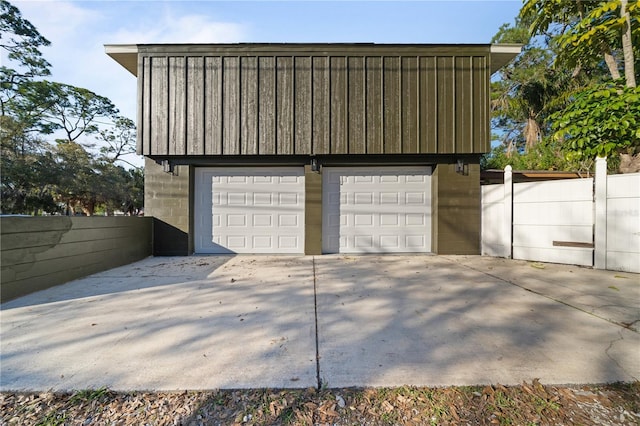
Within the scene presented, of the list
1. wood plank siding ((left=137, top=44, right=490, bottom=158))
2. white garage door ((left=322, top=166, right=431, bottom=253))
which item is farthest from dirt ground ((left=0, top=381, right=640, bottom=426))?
wood plank siding ((left=137, top=44, right=490, bottom=158))

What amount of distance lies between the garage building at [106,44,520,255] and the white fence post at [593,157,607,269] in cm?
217

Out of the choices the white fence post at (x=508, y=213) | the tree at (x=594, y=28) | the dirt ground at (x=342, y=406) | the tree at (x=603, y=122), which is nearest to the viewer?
the dirt ground at (x=342, y=406)

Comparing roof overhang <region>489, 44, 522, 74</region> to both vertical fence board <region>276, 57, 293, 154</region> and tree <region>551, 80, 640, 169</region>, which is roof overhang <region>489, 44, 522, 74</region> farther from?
vertical fence board <region>276, 57, 293, 154</region>

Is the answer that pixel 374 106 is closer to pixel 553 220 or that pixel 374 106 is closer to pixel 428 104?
pixel 428 104

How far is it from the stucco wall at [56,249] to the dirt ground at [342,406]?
2.83m

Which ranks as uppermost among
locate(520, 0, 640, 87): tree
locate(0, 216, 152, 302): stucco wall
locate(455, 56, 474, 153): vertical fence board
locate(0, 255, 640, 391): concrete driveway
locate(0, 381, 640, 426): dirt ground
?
locate(520, 0, 640, 87): tree

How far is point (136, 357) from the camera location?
2.16 metres

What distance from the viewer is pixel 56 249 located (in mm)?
4254

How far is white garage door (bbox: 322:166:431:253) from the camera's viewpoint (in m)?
7.06

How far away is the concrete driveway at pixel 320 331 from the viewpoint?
6.37 feet

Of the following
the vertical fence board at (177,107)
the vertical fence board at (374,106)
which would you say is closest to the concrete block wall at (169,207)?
the vertical fence board at (177,107)

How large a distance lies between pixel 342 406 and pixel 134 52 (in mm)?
8702

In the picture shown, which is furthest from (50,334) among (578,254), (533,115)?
(533,115)

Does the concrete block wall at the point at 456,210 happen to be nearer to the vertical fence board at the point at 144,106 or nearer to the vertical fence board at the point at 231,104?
the vertical fence board at the point at 231,104
